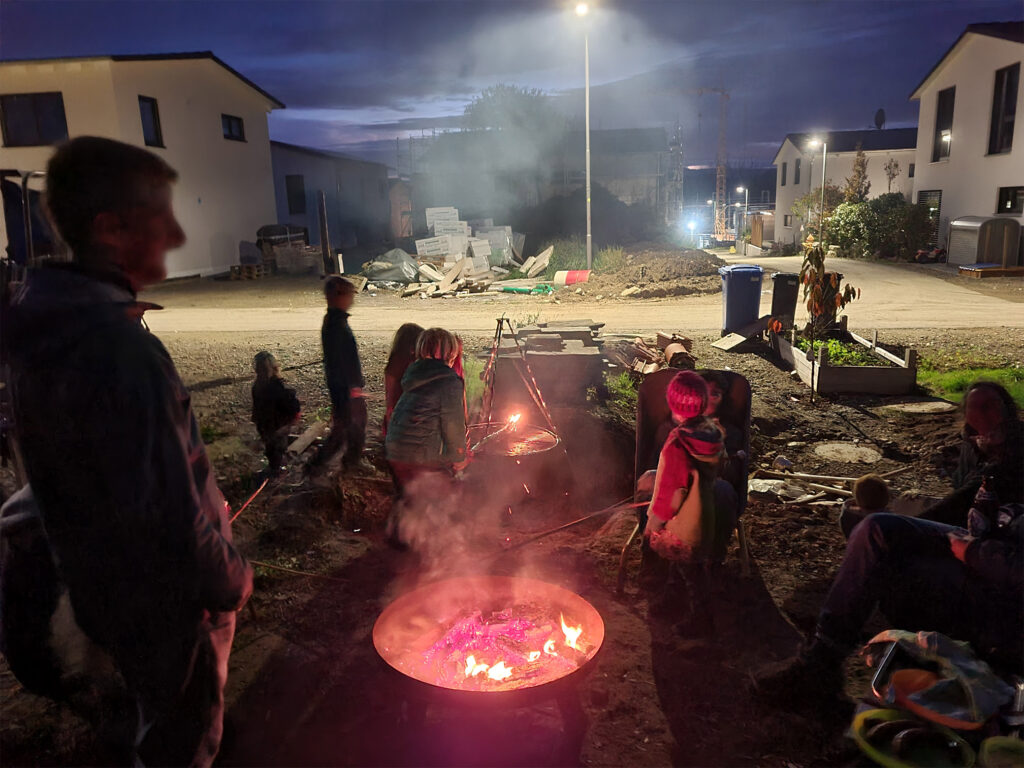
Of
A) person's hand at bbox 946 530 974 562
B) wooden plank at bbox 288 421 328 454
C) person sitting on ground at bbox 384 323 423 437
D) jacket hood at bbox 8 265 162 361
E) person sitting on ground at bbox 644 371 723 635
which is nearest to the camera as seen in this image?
A: jacket hood at bbox 8 265 162 361

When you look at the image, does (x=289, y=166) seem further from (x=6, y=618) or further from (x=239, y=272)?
(x=6, y=618)

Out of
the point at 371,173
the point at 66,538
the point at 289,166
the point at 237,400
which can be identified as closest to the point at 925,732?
the point at 66,538

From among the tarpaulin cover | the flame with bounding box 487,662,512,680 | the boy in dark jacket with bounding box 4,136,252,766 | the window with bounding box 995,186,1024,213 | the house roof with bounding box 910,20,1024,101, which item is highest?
the house roof with bounding box 910,20,1024,101

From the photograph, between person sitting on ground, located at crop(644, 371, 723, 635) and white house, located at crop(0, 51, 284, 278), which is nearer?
person sitting on ground, located at crop(644, 371, 723, 635)

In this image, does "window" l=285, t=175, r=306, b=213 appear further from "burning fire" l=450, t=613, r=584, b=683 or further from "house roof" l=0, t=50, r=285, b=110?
"burning fire" l=450, t=613, r=584, b=683

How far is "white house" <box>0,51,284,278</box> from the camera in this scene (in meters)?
21.7

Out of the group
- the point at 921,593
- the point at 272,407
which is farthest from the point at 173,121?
the point at 921,593

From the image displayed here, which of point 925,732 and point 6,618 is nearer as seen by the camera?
point 6,618

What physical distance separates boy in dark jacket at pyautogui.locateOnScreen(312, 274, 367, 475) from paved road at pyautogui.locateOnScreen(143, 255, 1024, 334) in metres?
7.69

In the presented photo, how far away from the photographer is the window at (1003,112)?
22922 mm

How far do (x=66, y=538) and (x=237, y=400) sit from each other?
7.48 m

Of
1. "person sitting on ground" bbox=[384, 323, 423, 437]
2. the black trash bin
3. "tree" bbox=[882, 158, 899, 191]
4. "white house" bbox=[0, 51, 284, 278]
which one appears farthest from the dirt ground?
"tree" bbox=[882, 158, 899, 191]

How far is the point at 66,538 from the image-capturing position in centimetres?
194

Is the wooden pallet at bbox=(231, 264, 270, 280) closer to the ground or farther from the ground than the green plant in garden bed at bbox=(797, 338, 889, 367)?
farther from the ground
